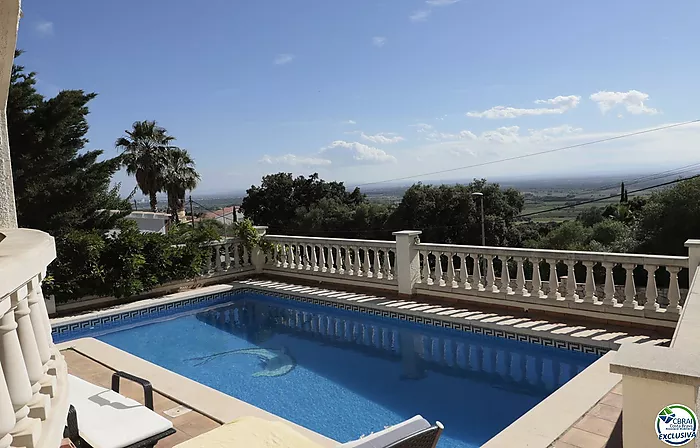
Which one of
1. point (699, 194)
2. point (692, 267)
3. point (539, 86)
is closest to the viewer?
point (692, 267)

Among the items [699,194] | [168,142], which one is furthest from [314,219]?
[699,194]

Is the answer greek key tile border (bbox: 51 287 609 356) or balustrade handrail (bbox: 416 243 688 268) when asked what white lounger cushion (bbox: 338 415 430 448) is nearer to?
greek key tile border (bbox: 51 287 609 356)

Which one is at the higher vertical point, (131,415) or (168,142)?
(168,142)

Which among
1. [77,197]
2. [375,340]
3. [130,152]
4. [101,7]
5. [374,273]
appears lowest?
[375,340]

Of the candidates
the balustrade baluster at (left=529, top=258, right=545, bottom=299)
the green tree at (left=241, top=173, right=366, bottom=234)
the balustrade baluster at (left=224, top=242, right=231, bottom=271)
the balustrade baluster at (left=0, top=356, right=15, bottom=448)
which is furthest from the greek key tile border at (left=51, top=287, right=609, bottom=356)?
the green tree at (left=241, top=173, right=366, bottom=234)

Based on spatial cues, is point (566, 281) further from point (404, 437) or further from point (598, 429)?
point (404, 437)

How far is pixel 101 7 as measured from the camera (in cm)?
1092

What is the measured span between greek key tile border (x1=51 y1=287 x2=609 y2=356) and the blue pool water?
0.33ft

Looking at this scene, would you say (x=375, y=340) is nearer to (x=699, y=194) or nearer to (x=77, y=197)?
(x=77, y=197)

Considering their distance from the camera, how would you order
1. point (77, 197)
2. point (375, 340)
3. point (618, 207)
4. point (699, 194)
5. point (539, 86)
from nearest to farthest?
point (375, 340)
point (77, 197)
point (699, 194)
point (539, 86)
point (618, 207)

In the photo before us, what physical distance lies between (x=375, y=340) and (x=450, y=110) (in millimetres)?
17231

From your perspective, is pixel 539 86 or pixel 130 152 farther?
pixel 130 152

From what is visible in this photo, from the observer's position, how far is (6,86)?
2465mm

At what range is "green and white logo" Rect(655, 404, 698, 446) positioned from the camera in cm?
229
